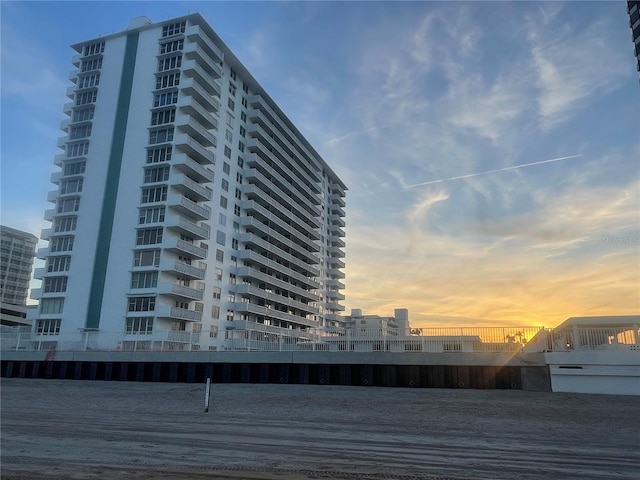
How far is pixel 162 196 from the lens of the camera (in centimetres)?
6444

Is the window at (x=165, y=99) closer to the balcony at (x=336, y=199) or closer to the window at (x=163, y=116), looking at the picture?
the window at (x=163, y=116)

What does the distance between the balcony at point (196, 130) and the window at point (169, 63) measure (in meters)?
9.03

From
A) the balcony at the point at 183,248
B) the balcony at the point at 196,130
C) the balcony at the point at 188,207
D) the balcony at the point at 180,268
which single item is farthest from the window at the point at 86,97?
the balcony at the point at 180,268

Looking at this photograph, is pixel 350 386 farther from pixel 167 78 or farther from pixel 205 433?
pixel 167 78

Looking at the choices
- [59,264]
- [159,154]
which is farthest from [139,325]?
[159,154]

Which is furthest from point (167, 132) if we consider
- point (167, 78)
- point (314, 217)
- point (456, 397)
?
point (456, 397)

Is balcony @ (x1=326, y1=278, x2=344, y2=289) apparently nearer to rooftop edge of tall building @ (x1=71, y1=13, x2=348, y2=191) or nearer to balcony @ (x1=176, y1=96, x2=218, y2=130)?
rooftop edge of tall building @ (x1=71, y1=13, x2=348, y2=191)

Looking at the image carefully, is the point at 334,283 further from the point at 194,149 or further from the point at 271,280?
the point at 194,149

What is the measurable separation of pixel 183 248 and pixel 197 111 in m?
19.9

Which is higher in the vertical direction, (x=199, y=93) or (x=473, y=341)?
(x=199, y=93)

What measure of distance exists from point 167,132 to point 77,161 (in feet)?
50.4

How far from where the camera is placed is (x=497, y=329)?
28734 mm

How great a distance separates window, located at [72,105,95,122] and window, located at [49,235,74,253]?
1850cm

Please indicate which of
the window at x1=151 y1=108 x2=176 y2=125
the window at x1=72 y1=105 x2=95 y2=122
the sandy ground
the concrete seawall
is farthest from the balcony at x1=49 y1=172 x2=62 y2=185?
the sandy ground
